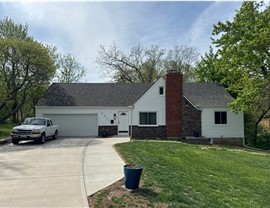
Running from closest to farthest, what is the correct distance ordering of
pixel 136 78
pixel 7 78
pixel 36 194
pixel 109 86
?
pixel 36 194 → pixel 7 78 → pixel 109 86 → pixel 136 78

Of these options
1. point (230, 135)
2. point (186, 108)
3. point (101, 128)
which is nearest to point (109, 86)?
point (101, 128)

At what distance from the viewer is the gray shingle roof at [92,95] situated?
23.7 metres

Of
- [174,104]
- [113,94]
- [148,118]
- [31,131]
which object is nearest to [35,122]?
[31,131]

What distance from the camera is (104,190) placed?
6.57m

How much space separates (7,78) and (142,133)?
48.4 feet

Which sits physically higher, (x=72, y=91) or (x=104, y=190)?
(x=72, y=91)

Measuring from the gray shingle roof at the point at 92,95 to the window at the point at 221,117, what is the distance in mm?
7809

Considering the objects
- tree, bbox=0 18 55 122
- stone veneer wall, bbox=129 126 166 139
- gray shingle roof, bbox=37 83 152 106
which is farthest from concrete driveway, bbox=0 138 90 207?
tree, bbox=0 18 55 122

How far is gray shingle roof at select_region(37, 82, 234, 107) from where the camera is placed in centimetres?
2326

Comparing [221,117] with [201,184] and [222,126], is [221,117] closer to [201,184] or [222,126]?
[222,126]

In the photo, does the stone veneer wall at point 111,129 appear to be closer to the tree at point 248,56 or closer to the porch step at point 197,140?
the porch step at point 197,140

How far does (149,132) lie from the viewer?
22.4 metres

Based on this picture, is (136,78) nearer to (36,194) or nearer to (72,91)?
(72,91)

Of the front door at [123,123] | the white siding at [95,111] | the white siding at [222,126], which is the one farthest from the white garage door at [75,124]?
the white siding at [222,126]
